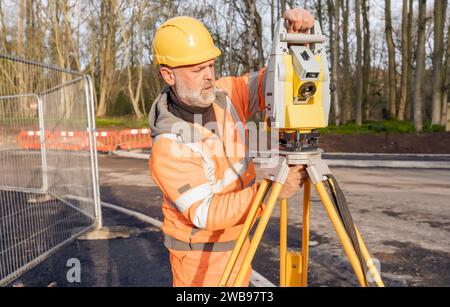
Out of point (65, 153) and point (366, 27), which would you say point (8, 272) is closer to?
point (65, 153)

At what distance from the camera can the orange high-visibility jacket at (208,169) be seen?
1.86 m

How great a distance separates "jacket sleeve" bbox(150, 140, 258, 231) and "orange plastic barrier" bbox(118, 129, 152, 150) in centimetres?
1530

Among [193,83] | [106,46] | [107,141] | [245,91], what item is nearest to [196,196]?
[193,83]

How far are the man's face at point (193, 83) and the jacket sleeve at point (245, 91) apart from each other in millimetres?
373

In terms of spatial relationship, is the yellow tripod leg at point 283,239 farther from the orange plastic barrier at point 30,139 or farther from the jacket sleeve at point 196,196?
the orange plastic barrier at point 30,139

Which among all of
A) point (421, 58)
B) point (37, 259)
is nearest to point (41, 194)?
point (37, 259)

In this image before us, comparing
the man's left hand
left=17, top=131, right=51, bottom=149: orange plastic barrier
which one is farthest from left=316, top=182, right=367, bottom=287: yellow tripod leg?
left=17, top=131, right=51, bottom=149: orange plastic barrier

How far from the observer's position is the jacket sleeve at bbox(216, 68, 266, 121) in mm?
2429

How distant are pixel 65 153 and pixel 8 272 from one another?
2966 mm

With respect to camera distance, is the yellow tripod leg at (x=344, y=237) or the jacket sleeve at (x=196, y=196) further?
the jacket sleeve at (x=196, y=196)

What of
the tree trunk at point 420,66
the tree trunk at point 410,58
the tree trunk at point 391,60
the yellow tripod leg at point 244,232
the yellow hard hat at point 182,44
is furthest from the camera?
the tree trunk at point 410,58

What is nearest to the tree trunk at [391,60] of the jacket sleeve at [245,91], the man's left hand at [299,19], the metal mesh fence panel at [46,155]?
the metal mesh fence panel at [46,155]

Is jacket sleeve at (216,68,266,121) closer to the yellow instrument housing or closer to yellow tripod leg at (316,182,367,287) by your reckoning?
the yellow instrument housing

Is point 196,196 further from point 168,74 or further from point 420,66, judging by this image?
point 420,66
